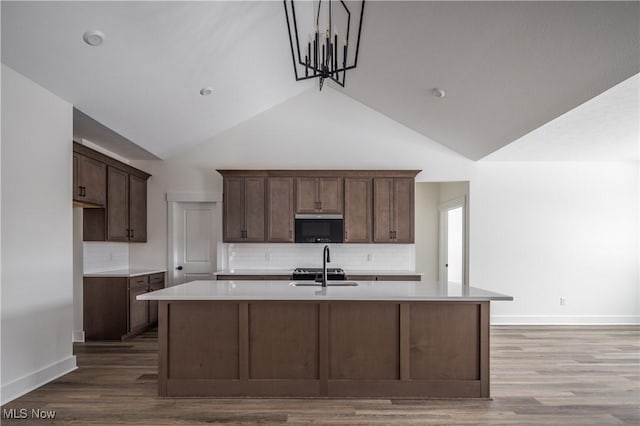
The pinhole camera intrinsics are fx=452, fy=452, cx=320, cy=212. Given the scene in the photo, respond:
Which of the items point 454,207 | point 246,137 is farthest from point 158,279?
point 454,207

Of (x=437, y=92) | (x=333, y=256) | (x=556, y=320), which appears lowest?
(x=556, y=320)

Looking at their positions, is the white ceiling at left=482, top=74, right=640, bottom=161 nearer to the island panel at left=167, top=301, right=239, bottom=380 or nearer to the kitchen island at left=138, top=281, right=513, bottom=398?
the kitchen island at left=138, top=281, right=513, bottom=398

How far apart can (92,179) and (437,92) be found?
3.90 meters

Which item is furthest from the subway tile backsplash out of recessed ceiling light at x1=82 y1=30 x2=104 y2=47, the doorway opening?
recessed ceiling light at x1=82 y1=30 x2=104 y2=47

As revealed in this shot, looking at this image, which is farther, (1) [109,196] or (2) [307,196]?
(2) [307,196]

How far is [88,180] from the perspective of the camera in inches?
193

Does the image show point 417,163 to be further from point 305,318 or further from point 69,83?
point 69,83

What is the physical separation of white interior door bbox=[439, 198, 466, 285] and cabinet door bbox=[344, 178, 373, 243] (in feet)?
5.31

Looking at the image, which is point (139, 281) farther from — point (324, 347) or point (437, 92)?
point (437, 92)

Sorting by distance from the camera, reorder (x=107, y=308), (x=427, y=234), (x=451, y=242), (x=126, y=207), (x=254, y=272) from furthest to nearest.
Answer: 1. (x=427, y=234)
2. (x=451, y=242)
3. (x=254, y=272)
4. (x=126, y=207)
5. (x=107, y=308)

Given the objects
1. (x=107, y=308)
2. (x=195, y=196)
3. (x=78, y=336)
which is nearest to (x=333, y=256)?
(x=195, y=196)

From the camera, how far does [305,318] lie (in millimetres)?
3547

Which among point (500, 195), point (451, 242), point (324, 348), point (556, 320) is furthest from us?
point (451, 242)

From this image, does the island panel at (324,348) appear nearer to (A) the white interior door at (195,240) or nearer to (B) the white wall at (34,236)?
(B) the white wall at (34,236)
